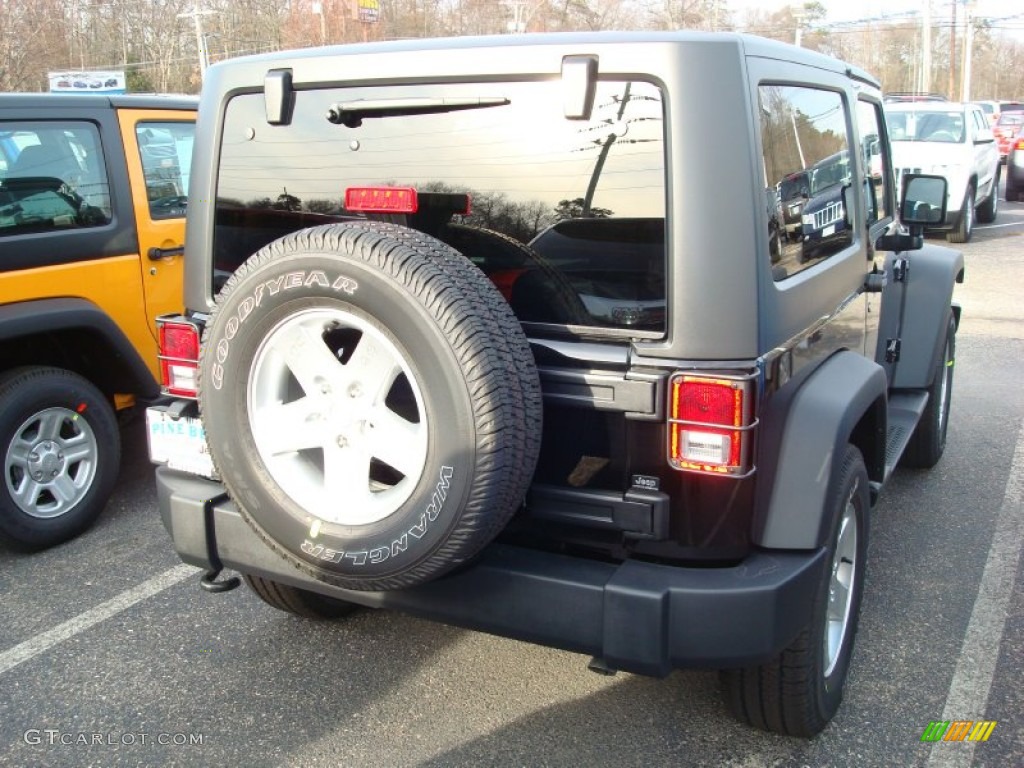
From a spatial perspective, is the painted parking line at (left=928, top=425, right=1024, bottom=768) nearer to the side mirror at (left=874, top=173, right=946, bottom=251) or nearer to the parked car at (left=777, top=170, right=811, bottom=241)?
the side mirror at (left=874, top=173, right=946, bottom=251)

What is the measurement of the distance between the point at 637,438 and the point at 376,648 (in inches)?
58.0

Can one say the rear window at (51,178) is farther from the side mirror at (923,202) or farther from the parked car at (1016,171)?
the parked car at (1016,171)

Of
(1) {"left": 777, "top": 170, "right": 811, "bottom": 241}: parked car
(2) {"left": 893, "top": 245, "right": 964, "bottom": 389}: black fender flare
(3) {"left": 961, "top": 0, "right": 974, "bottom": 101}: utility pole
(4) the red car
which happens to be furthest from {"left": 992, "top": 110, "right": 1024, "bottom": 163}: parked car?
(1) {"left": 777, "top": 170, "right": 811, "bottom": 241}: parked car

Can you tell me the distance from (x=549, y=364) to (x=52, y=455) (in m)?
2.75

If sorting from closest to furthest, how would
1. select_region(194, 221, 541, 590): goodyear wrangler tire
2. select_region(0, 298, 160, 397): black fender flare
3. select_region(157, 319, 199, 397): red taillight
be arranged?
select_region(194, 221, 541, 590): goodyear wrangler tire < select_region(157, 319, 199, 397): red taillight < select_region(0, 298, 160, 397): black fender flare

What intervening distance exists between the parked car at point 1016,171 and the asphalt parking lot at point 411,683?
16.8 metres

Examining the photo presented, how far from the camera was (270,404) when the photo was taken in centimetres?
243

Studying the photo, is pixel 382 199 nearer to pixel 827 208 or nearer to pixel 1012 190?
pixel 827 208

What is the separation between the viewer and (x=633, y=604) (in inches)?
88.1

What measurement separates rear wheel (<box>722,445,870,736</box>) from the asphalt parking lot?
131mm

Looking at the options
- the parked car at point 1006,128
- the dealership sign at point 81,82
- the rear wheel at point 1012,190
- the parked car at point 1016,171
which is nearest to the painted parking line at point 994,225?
the parked car at point 1016,171

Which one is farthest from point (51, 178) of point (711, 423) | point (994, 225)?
point (994, 225)

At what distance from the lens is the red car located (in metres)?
24.8

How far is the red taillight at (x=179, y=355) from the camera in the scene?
9.69ft
